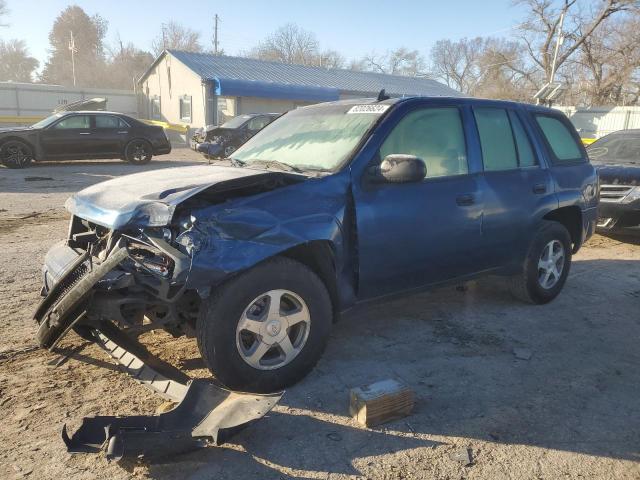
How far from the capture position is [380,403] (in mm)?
2832

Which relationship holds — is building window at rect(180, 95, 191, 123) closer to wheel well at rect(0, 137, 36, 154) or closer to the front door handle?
wheel well at rect(0, 137, 36, 154)

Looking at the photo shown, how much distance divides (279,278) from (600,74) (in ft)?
142

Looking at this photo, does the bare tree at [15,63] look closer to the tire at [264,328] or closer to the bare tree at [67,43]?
the bare tree at [67,43]

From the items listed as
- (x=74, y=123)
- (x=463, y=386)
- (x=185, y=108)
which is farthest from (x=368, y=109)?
(x=185, y=108)

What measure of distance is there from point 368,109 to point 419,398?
6.82 ft

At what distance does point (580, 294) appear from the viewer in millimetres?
5328

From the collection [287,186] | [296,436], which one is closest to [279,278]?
[287,186]

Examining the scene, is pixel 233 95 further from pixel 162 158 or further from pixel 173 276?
pixel 173 276

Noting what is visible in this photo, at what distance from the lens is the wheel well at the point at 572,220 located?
502 cm

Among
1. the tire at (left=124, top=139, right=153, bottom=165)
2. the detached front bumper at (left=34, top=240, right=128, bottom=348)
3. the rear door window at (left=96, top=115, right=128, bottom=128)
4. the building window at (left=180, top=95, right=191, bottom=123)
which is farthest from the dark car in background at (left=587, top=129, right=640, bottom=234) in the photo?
the building window at (left=180, top=95, right=191, bottom=123)

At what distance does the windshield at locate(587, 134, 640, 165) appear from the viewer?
8242 millimetres

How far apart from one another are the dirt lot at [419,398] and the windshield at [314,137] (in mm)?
1415

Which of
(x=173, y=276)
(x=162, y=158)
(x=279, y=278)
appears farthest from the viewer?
(x=162, y=158)

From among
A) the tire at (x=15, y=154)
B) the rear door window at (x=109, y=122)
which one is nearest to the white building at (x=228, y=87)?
the rear door window at (x=109, y=122)
